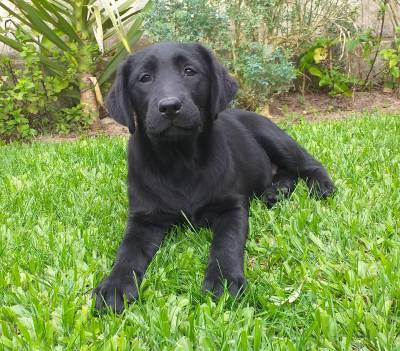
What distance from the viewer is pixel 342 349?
5.09 feet

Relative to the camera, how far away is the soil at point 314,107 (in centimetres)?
627

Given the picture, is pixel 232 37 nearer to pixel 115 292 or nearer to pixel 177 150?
pixel 177 150

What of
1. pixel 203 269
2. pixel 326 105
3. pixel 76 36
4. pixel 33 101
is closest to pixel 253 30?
pixel 326 105

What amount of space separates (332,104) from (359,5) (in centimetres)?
151

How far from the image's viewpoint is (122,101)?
2.74 m

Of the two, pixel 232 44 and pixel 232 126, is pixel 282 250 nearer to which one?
pixel 232 126

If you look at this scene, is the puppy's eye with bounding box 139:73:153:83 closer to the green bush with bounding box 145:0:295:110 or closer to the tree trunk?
the green bush with bounding box 145:0:295:110

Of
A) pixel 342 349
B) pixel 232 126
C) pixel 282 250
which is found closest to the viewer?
pixel 342 349

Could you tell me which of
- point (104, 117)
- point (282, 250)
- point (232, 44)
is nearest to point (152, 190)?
point (282, 250)

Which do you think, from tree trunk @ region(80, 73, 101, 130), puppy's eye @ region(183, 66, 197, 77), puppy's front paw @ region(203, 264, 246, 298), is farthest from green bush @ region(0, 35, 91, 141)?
puppy's front paw @ region(203, 264, 246, 298)

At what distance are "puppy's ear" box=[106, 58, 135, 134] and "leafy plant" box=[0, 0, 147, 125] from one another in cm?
323

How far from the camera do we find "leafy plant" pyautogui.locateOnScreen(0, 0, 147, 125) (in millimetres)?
6082

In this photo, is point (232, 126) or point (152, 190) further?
point (232, 126)

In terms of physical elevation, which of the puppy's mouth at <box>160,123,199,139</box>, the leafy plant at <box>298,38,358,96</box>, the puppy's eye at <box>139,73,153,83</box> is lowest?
the leafy plant at <box>298,38,358,96</box>
